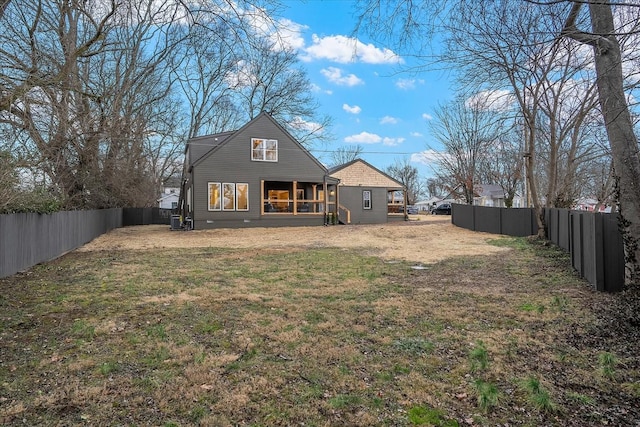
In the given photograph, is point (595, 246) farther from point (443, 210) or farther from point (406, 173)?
point (406, 173)

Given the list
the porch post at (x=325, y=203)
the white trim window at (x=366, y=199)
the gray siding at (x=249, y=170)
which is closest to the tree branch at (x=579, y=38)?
the gray siding at (x=249, y=170)

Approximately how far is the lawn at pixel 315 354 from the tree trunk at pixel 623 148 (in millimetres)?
729

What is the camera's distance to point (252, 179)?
2117cm

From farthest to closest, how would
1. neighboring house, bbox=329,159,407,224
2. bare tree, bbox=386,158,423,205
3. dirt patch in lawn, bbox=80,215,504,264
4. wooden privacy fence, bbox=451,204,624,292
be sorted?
bare tree, bbox=386,158,423,205
neighboring house, bbox=329,159,407,224
dirt patch in lawn, bbox=80,215,504,264
wooden privacy fence, bbox=451,204,624,292

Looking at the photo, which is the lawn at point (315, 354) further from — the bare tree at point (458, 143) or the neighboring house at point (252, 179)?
the bare tree at point (458, 143)

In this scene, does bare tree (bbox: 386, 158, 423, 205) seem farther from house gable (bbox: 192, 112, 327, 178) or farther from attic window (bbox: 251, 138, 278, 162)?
attic window (bbox: 251, 138, 278, 162)

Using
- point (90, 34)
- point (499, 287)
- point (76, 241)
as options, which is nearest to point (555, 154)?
point (499, 287)

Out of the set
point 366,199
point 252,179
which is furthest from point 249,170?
point 366,199

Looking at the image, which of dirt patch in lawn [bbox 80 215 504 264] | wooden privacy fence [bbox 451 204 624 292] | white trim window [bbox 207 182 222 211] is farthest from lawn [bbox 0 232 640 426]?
white trim window [bbox 207 182 222 211]

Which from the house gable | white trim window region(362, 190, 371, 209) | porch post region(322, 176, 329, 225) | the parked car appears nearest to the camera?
the house gable

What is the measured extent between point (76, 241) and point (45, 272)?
230 inches

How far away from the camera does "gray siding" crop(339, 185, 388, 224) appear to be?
1060 inches

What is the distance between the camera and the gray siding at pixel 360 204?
26922mm

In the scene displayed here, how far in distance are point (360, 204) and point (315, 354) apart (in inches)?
948
